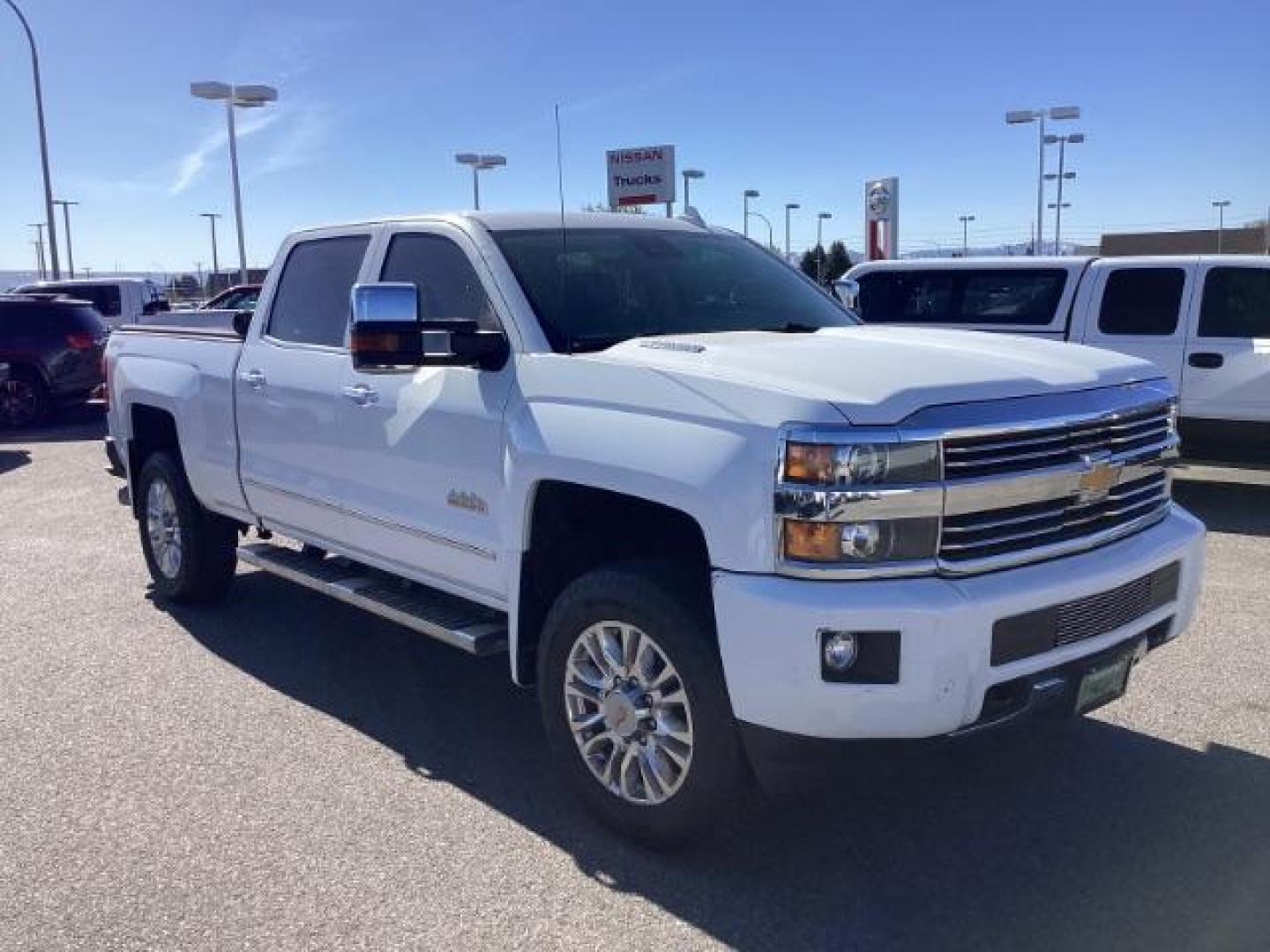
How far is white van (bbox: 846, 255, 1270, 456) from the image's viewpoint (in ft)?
30.1

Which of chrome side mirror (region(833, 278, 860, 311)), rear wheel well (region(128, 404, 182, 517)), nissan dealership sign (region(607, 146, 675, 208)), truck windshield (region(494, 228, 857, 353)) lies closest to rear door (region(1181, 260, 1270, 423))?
chrome side mirror (region(833, 278, 860, 311))

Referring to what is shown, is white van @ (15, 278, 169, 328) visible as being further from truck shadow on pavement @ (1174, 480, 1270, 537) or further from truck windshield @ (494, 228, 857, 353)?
truck windshield @ (494, 228, 857, 353)

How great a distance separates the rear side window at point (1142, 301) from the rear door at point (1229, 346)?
18cm

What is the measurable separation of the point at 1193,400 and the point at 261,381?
727 cm

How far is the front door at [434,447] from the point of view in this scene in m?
4.18

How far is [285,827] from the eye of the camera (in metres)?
3.92

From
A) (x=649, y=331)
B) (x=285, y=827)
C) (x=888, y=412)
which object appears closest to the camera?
(x=888, y=412)

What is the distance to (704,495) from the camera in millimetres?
3277

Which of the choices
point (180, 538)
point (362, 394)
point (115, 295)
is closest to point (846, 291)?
point (362, 394)

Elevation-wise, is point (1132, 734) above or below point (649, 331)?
below

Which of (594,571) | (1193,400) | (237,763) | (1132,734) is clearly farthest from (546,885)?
(1193,400)

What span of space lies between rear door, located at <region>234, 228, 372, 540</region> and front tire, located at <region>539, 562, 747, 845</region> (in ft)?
5.50

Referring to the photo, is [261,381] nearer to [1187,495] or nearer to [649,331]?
[649,331]

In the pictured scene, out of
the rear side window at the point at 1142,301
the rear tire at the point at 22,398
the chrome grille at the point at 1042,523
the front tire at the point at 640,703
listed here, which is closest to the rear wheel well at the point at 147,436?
the front tire at the point at 640,703
